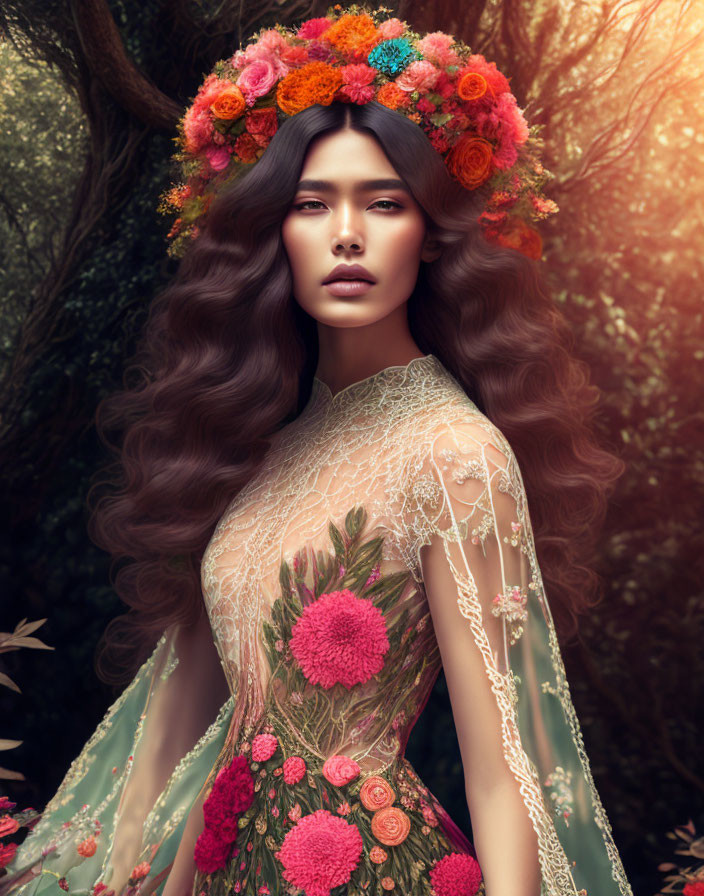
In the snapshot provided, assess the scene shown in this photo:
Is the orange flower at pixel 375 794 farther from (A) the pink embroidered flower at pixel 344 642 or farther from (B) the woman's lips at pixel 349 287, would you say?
(B) the woman's lips at pixel 349 287

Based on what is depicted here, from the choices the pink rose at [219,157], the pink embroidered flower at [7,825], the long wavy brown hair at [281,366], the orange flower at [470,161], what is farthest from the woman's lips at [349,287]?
the pink embroidered flower at [7,825]

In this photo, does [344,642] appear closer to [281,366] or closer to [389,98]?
[281,366]

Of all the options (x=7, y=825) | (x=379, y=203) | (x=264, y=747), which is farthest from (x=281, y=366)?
(x=7, y=825)

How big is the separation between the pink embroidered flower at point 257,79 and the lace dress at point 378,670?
1.99ft

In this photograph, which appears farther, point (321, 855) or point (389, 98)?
point (389, 98)

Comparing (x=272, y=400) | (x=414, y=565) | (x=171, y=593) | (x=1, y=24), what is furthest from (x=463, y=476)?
(x=1, y=24)

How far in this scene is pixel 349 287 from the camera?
189 centimetres

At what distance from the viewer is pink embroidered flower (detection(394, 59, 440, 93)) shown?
6.47 ft

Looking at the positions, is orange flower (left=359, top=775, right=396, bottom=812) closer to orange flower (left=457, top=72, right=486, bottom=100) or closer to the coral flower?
the coral flower

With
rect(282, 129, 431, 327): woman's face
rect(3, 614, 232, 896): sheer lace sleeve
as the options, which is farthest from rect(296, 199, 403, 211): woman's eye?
rect(3, 614, 232, 896): sheer lace sleeve

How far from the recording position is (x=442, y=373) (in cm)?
203

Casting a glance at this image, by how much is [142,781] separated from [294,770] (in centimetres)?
51

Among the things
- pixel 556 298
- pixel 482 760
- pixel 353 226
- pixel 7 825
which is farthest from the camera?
pixel 556 298

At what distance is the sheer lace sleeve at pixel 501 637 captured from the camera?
5.53 feet
